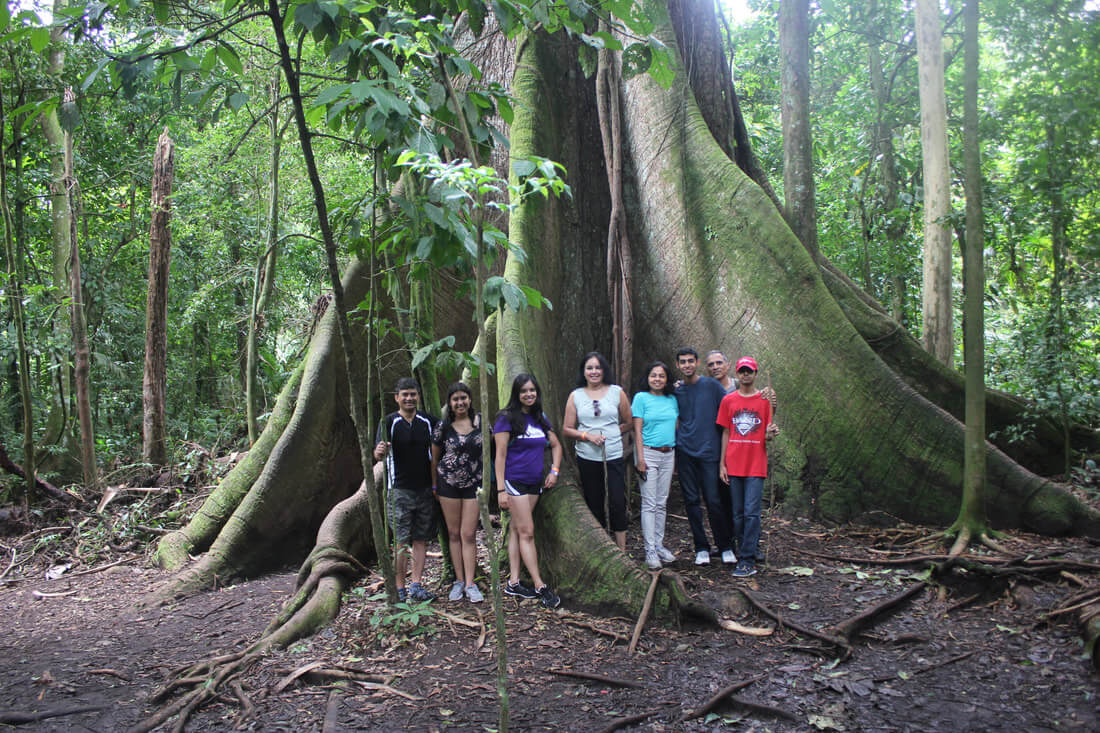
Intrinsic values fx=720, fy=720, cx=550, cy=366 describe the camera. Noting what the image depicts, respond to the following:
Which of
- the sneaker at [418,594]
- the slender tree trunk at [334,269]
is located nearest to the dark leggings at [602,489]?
the sneaker at [418,594]

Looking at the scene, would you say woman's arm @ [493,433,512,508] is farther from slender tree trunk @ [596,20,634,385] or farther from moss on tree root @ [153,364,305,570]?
moss on tree root @ [153,364,305,570]

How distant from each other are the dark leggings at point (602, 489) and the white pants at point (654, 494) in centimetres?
15

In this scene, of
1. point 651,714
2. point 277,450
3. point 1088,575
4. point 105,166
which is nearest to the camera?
point 651,714

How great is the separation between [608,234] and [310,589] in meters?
3.83

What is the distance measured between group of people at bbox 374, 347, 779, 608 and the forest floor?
0.26 metres

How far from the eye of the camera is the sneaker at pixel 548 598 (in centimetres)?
439

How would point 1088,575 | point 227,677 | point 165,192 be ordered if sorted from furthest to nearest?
point 165,192 < point 1088,575 < point 227,677

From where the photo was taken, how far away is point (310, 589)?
4758 mm

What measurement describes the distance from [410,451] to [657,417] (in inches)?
66.9

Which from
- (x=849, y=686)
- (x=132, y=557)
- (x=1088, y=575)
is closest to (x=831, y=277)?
(x=1088, y=575)

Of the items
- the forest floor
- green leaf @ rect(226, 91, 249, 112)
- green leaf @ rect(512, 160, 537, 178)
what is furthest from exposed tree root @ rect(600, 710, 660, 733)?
green leaf @ rect(226, 91, 249, 112)

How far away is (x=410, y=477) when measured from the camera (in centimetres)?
476

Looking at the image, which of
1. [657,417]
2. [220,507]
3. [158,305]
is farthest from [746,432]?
[158,305]

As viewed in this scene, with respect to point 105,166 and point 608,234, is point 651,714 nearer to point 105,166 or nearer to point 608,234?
point 608,234
